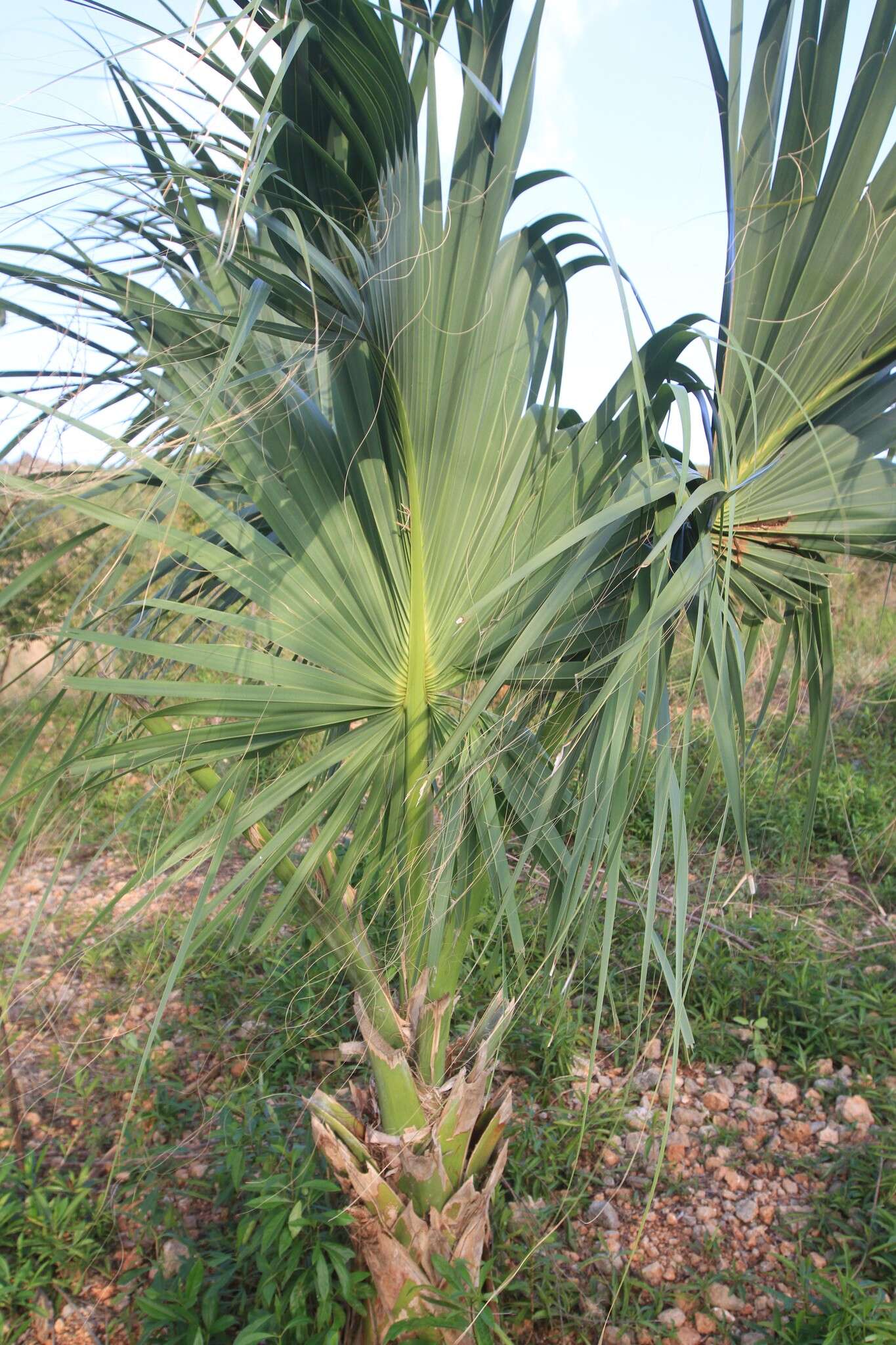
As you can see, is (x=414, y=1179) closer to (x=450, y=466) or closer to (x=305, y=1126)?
(x=305, y=1126)

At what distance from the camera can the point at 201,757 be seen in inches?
47.9

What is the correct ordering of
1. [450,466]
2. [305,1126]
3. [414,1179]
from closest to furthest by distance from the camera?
[450,466], [414,1179], [305,1126]

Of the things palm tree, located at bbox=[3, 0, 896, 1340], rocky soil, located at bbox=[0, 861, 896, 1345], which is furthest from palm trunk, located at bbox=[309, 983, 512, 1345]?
rocky soil, located at bbox=[0, 861, 896, 1345]

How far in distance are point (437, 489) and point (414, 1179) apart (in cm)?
106

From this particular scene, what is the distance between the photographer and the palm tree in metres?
1.00

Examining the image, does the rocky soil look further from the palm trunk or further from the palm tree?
the palm tree

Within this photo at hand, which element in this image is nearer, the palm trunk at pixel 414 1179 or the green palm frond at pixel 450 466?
the green palm frond at pixel 450 466

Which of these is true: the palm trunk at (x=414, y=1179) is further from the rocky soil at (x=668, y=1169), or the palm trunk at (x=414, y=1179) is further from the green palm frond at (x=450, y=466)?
the rocky soil at (x=668, y=1169)

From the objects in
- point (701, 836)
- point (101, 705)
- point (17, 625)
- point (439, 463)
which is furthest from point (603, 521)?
point (17, 625)

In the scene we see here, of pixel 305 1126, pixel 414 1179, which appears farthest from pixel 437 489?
pixel 305 1126

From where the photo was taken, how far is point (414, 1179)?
1408mm

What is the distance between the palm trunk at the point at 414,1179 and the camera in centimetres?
140

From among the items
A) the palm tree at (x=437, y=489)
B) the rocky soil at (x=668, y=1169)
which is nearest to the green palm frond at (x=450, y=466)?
the palm tree at (x=437, y=489)

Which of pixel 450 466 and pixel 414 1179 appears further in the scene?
pixel 414 1179
